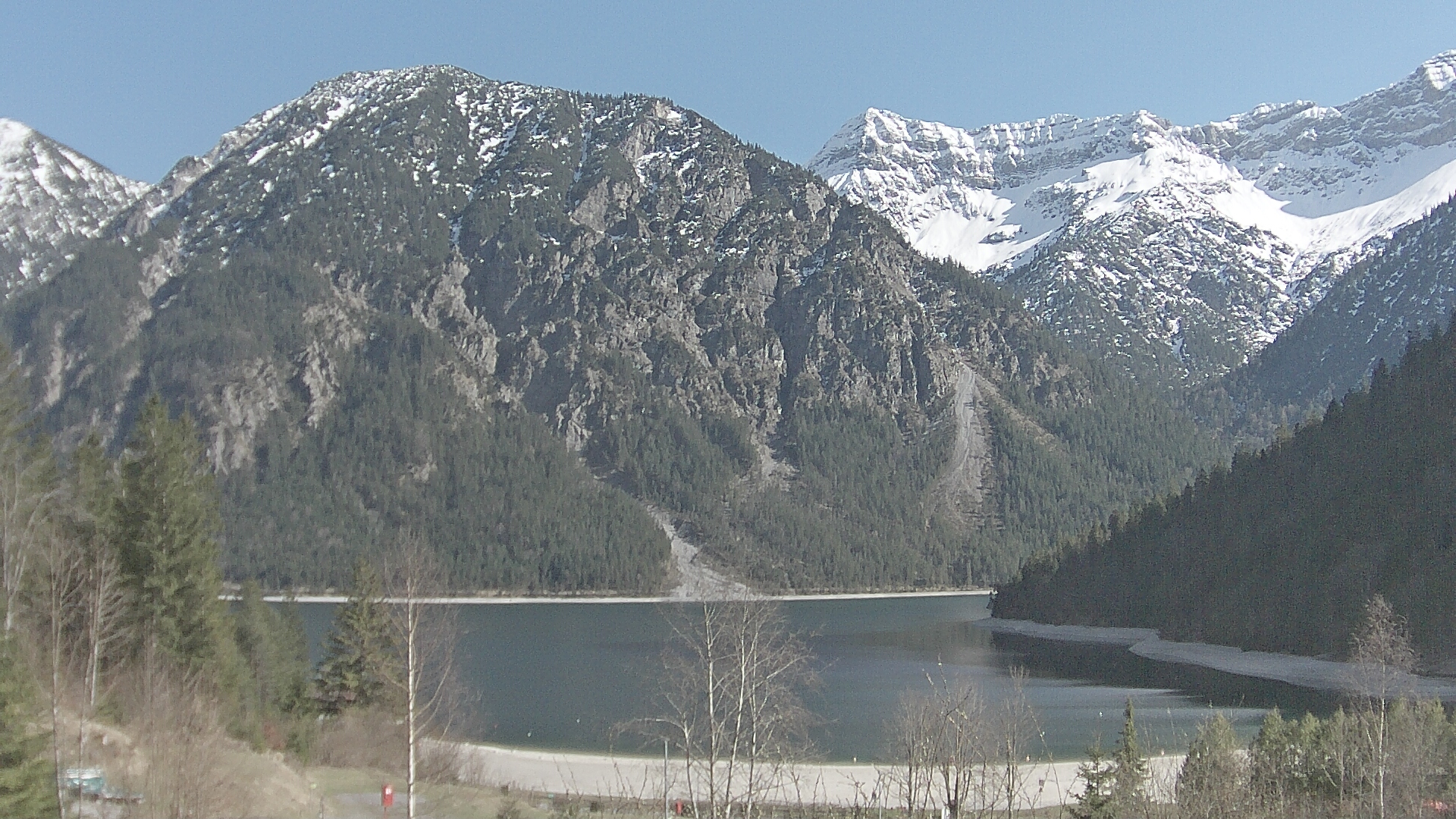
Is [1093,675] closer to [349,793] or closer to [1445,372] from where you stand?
[1445,372]

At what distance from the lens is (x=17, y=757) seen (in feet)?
72.1

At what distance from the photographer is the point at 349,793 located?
41062 millimetres

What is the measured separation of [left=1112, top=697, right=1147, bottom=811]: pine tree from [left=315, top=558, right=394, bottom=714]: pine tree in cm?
3313

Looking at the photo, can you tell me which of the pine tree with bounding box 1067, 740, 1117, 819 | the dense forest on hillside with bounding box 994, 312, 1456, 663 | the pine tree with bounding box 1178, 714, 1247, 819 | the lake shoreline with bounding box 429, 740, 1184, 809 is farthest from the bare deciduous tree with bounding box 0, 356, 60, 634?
the dense forest on hillside with bounding box 994, 312, 1456, 663

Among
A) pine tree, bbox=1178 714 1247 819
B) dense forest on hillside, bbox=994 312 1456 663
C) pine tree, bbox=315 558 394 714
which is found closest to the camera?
pine tree, bbox=1178 714 1247 819

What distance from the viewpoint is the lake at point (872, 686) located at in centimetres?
7031

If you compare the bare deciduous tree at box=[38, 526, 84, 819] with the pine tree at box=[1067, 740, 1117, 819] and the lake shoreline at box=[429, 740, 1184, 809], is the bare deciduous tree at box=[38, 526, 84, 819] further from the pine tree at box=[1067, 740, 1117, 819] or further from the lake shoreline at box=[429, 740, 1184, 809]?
the pine tree at box=[1067, 740, 1117, 819]

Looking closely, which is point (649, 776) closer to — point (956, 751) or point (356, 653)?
point (356, 653)

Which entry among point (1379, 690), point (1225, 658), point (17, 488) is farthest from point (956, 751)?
point (1225, 658)

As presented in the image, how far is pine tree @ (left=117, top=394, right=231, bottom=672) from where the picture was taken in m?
43.3

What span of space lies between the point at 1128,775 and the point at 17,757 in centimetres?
2748

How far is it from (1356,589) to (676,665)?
81709 millimetres

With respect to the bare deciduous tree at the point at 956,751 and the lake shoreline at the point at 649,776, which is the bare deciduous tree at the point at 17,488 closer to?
the lake shoreline at the point at 649,776

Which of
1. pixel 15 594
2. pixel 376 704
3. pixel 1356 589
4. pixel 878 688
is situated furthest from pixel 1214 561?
pixel 15 594
